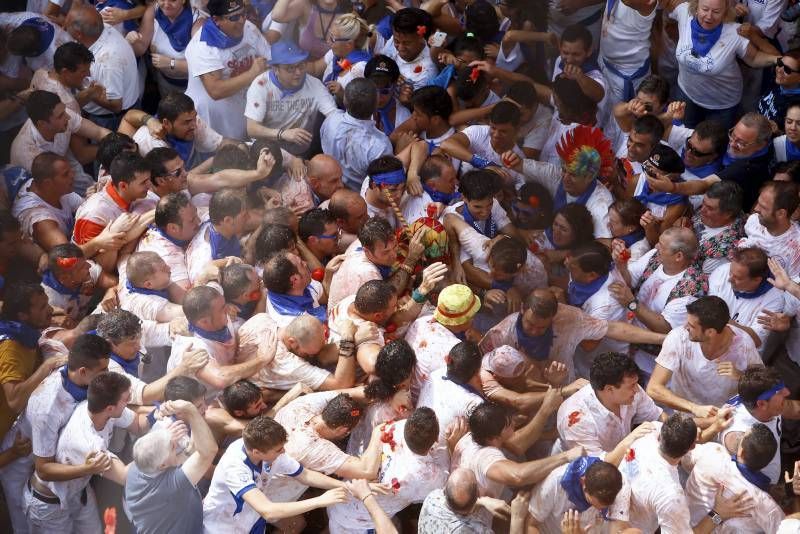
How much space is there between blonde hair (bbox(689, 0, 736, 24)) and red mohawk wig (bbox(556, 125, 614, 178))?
1.18 metres

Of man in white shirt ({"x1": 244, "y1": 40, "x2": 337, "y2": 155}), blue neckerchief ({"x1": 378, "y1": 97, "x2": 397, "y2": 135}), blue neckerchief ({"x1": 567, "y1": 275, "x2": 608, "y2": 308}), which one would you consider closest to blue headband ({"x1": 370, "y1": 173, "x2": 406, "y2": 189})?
man in white shirt ({"x1": 244, "y1": 40, "x2": 337, "y2": 155})

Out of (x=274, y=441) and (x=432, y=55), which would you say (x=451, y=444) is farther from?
(x=432, y=55)

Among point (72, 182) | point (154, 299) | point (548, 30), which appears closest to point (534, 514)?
point (154, 299)

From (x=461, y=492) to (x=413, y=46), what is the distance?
365cm

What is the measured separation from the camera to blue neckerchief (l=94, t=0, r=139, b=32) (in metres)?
8.66

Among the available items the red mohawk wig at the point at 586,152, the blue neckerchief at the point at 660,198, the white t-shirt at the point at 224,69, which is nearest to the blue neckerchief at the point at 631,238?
the blue neckerchief at the point at 660,198

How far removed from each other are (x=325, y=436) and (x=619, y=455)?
1374 millimetres

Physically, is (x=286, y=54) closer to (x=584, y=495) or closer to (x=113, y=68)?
(x=113, y=68)

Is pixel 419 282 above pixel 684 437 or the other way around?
the other way around

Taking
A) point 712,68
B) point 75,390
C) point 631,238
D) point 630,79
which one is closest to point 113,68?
point 75,390

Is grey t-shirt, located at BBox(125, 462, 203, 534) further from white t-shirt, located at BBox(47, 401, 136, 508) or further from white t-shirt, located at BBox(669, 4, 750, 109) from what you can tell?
white t-shirt, located at BBox(669, 4, 750, 109)

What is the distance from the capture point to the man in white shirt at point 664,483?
18.8ft

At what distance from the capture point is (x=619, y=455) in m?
5.89

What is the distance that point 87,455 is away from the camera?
5.94 meters
